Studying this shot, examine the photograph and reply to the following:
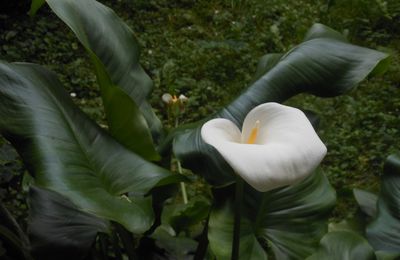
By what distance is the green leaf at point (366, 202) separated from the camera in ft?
4.80

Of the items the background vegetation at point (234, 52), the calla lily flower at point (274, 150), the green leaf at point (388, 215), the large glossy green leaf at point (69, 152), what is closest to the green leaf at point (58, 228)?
the large glossy green leaf at point (69, 152)

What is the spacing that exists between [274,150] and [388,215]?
1.91 ft

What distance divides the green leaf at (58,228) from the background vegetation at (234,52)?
94 centimetres

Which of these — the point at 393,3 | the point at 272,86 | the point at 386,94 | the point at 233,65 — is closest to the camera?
the point at 272,86

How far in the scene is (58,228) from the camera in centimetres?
129

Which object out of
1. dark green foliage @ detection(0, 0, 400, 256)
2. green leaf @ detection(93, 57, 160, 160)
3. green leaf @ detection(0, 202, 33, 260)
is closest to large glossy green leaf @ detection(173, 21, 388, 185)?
green leaf @ detection(93, 57, 160, 160)

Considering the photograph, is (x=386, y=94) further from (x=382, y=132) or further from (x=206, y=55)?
(x=206, y=55)

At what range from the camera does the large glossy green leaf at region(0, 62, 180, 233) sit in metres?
1.05

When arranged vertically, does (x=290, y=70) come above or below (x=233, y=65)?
above

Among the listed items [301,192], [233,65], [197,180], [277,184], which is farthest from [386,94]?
[277,184]

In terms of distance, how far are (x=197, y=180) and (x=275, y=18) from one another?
1.39 metres

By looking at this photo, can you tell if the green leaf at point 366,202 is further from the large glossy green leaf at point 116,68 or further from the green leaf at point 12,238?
the green leaf at point 12,238

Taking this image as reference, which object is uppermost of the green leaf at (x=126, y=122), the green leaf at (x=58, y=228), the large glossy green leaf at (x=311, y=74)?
the large glossy green leaf at (x=311, y=74)

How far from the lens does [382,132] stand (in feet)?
8.10
